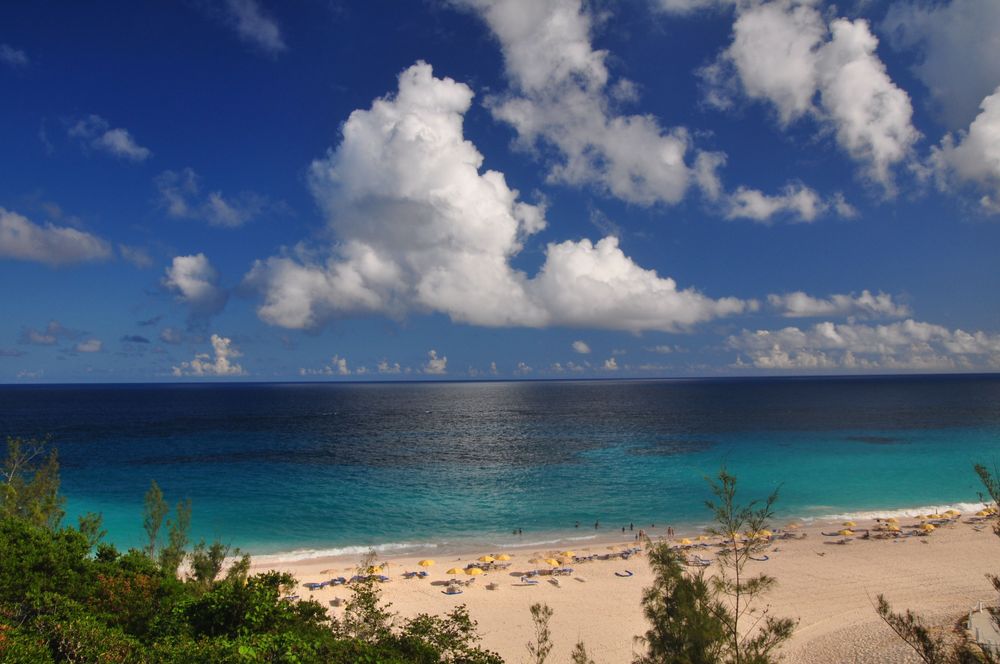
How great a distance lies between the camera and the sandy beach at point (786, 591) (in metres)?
28.2

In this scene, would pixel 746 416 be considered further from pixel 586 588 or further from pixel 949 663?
pixel 949 663

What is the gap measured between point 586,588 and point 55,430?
136300 mm

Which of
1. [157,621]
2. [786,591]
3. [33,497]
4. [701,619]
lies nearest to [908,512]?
[786,591]

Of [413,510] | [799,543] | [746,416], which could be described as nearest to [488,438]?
[413,510]

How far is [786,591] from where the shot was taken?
116ft

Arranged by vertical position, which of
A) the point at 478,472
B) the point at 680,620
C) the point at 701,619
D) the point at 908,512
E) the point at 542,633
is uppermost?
the point at 701,619

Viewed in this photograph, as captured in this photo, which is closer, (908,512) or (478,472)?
(908,512)

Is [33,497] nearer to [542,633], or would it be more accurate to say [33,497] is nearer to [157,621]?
[157,621]

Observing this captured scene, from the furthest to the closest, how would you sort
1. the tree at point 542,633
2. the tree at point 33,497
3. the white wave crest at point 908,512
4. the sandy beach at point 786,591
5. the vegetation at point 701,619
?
the white wave crest at point 908,512 < the tree at point 33,497 < the sandy beach at point 786,591 < the tree at point 542,633 < the vegetation at point 701,619

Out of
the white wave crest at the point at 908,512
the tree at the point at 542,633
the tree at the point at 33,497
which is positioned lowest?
the white wave crest at the point at 908,512

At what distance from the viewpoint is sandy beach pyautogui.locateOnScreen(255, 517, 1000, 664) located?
28.2 metres

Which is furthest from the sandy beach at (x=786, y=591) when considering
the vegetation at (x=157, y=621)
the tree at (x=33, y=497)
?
the vegetation at (x=157, y=621)

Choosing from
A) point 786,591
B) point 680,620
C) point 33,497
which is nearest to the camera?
point 680,620

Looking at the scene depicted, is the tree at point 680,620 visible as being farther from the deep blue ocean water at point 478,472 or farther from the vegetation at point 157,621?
the deep blue ocean water at point 478,472
